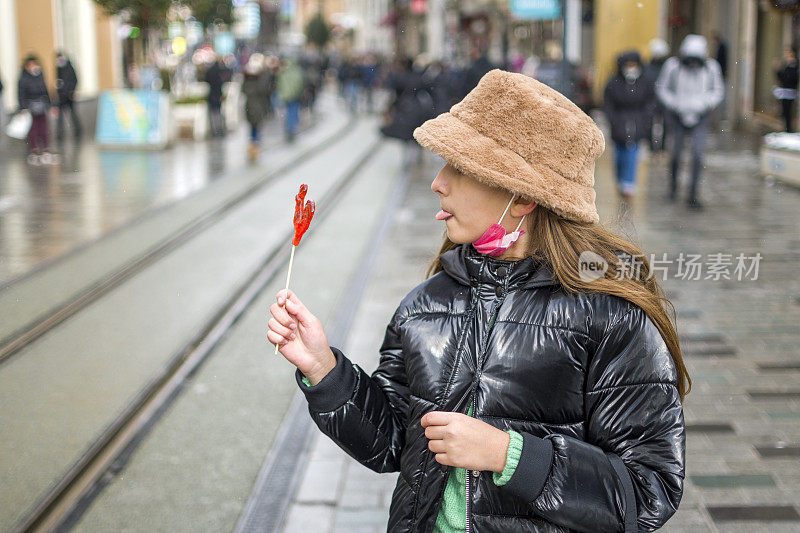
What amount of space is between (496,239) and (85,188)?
8.85 meters

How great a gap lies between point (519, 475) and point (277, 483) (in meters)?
2.62

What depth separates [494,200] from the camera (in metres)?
1.86

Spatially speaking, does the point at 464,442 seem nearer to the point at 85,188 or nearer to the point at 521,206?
the point at 521,206

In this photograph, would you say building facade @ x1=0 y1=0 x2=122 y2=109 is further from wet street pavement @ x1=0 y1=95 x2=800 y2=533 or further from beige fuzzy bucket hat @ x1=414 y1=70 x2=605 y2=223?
beige fuzzy bucket hat @ x1=414 y1=70 x2=605 y2=223

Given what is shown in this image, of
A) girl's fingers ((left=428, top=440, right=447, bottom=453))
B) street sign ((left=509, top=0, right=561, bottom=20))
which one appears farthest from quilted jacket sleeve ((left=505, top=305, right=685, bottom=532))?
street sign ((left=509, top=0, right=561, bottom=20))

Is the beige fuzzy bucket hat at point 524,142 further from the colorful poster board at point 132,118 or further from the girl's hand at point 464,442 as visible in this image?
the colorful poster board at point 132,118

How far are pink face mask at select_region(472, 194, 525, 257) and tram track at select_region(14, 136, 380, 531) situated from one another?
255 cm

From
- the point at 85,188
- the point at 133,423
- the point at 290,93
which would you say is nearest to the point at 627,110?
the point at 85,188

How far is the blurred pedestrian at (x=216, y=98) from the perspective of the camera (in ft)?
70.9

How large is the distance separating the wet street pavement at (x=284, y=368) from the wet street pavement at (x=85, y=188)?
198 mm

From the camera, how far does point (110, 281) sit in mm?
7434

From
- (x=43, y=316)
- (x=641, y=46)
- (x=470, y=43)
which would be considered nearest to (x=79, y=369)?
(x=43, y=316)

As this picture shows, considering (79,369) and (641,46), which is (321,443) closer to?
(79,369)

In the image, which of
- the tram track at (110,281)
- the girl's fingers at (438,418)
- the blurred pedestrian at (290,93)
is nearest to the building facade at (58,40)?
the tram track at (110,281)
